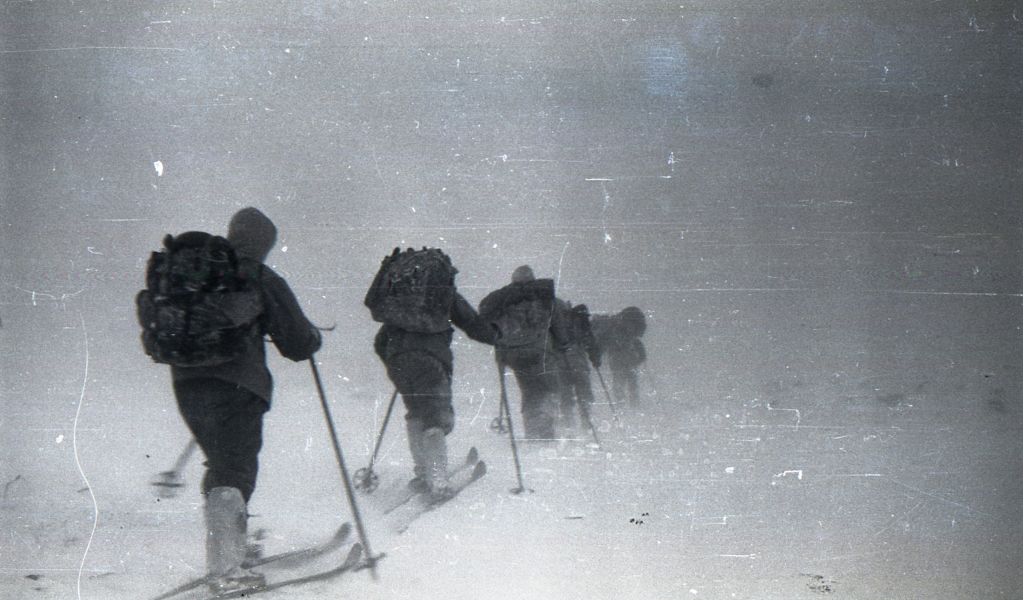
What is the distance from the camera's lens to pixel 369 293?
5.42 feet

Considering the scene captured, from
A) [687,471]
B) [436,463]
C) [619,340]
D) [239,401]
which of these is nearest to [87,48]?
[239,401]

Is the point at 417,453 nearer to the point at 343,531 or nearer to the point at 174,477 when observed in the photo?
the point at 343,531

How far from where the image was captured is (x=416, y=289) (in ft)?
5.40

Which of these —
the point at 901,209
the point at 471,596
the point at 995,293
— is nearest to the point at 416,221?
the point at 471,596

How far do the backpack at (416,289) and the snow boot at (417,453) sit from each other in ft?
0.65

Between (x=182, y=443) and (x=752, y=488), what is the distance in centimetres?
120

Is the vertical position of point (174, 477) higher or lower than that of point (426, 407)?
lower

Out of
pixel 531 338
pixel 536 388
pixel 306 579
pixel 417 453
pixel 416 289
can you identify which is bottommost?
pixel 306 579

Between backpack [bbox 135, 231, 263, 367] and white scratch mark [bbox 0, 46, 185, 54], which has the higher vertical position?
white scratch mark [bbox 0, 46, 185, 54]

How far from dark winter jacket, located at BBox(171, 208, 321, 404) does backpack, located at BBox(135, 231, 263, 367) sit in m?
0.01

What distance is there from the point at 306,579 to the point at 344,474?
0.24m

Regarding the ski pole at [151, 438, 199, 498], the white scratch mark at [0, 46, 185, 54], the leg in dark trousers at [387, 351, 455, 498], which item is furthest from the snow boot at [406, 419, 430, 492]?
the white scratch mark at [0, 46, 185, 54]

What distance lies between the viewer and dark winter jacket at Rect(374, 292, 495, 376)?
164 centimetres

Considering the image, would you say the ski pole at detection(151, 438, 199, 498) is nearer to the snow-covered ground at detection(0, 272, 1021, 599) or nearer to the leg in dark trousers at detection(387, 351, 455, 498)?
the snow-covered ground at detection(0, 272, 1021, 599)
